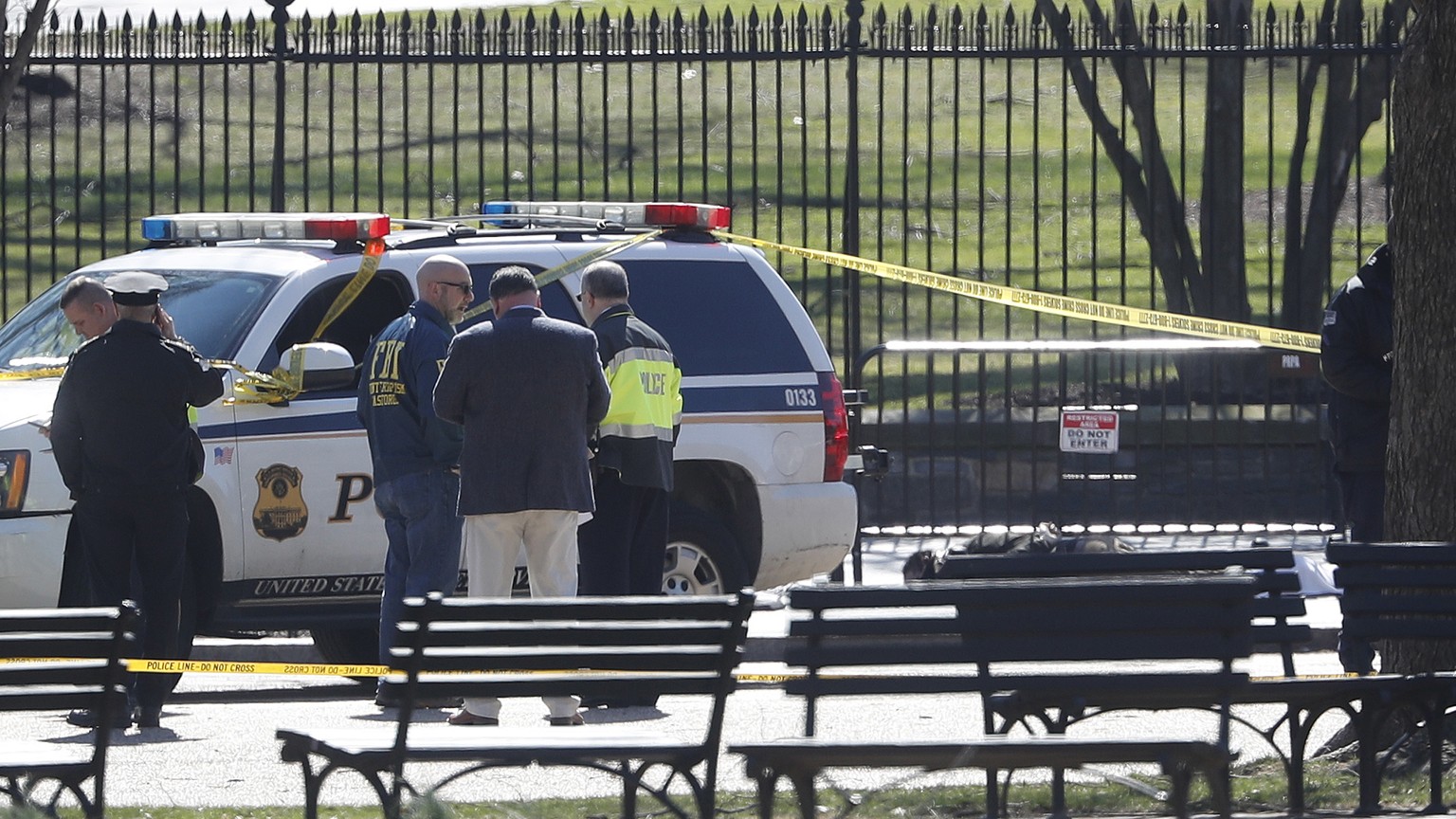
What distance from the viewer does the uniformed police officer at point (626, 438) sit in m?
8.59

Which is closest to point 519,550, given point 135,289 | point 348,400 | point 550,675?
point 348,400

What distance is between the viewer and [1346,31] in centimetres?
1333

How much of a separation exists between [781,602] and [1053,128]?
22929mm

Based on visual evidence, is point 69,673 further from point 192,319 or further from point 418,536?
point 192,319

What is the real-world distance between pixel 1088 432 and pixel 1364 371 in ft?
12.5

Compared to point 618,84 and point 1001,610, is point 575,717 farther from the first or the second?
point 618,84

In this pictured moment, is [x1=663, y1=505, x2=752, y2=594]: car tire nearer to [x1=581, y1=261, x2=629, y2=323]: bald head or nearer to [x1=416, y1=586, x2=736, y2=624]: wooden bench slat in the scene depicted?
[x1=581, y1=261, x2=629, y2=323]: bald head

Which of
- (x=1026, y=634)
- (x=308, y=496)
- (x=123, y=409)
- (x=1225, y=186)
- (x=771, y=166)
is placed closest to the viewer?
(x=1026, y=634)

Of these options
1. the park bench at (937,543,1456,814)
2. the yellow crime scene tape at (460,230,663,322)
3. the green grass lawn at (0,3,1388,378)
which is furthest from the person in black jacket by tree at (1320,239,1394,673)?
the green grass lawn at (0,3,1388,378)

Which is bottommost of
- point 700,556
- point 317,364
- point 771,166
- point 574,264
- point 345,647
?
point 345,647

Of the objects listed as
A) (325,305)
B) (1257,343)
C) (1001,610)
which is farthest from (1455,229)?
(1257,343)

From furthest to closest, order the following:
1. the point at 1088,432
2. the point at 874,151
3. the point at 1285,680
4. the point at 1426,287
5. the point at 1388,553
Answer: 1. the point at 874,151
2. the point at 1088,432
3. the point at 1426,287
4. the point at 1388,553
5. the point at 1285,680

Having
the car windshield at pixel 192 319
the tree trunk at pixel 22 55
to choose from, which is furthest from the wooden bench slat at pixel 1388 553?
the tree trunk at pixel 22 55

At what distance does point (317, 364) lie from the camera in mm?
8703
